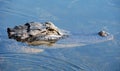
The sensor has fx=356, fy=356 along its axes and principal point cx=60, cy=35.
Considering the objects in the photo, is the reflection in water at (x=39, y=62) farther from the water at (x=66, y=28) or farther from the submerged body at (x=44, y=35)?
the submerged body at (x=44, y=35)

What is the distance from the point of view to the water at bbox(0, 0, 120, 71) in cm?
812

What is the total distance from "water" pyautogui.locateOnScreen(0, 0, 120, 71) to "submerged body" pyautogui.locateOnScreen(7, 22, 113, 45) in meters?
0.22

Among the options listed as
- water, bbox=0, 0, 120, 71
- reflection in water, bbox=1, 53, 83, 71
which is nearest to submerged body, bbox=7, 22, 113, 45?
water, bbox=0, 0, 120, 71

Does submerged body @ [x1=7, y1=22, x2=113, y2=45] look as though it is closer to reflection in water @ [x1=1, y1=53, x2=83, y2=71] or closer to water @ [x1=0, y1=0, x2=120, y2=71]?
water @ [x1=0, y1=0, x2=120, y2=71]

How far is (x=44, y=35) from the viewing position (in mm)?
9375

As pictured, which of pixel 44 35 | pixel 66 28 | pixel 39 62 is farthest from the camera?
pixel 66 28

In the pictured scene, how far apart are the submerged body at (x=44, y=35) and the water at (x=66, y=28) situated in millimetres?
215

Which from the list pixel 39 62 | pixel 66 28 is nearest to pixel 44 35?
pixel 66 28

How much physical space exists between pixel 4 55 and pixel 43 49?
1045 mm

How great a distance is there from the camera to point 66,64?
8.17 m

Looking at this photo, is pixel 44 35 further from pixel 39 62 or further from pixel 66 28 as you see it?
pixel 39 62

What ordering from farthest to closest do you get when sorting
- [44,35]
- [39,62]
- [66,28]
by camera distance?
[66,28] < [44,35] < [39,62]

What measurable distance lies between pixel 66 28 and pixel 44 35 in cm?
110

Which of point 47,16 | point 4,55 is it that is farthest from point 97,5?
point 4,55
